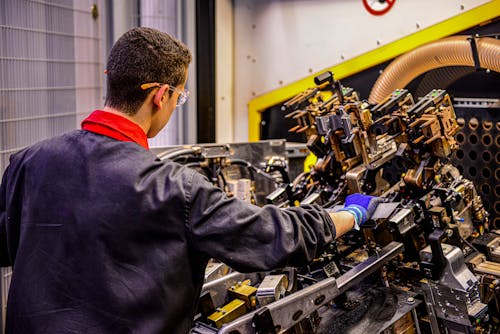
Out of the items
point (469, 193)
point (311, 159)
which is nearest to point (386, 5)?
point (311, 159)

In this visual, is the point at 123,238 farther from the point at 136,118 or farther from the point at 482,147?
the point at 482,147

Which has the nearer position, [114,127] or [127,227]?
[127,227]

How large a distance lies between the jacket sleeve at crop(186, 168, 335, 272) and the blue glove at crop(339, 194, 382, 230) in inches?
14.2

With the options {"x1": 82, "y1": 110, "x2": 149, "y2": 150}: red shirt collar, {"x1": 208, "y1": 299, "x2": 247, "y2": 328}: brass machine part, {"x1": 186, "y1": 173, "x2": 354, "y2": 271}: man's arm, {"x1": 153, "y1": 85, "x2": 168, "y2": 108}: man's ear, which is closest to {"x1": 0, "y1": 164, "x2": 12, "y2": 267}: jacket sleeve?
{"x1": 82, "y1": 110, "x2": 149, "y2": 150}: red shirt collar

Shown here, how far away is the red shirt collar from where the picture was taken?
173 centimetres

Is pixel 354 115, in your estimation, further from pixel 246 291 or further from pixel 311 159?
pixel 311 159

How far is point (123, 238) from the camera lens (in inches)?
64.1

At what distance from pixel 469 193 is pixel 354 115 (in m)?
0.73

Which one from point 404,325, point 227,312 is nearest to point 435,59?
point 404,325

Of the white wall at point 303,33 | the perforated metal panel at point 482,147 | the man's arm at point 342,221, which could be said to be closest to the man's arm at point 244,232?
the man's arm at point 342,221

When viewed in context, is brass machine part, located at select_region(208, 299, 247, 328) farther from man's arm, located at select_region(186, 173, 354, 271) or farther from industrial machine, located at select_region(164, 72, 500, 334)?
man's arm, located at select_region(186, 173, 354, 271)

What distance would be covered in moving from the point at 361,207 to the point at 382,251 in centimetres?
44

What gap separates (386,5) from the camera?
470 centimetres

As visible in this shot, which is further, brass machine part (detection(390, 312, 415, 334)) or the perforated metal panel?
the perforated metal panel
